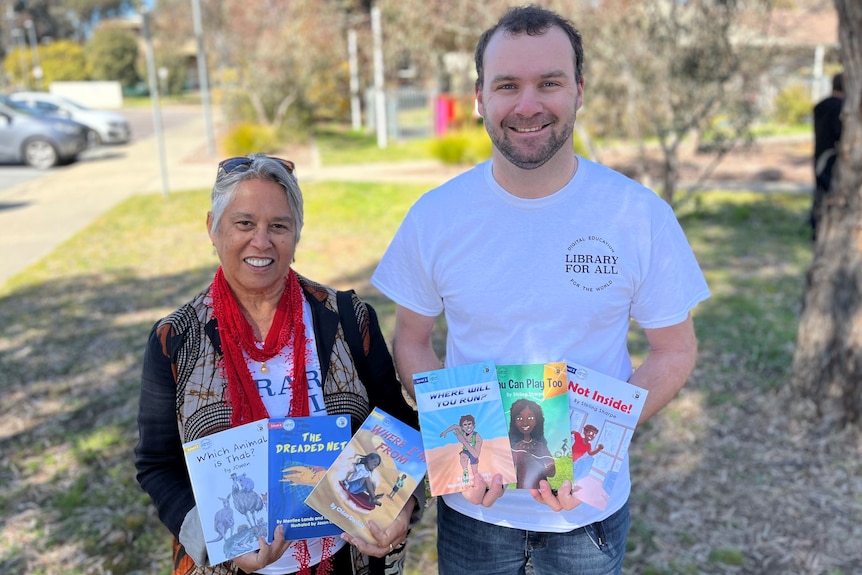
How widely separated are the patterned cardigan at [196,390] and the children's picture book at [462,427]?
9.0 inches

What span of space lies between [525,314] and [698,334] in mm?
4697

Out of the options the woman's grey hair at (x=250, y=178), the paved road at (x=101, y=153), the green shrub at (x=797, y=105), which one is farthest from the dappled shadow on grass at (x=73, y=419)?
the green shrub at (x=797, y=105)

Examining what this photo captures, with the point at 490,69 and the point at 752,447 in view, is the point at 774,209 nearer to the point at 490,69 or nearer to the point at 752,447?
the point at 752,447

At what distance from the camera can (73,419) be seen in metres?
5.07

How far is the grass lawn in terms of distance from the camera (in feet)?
12.2

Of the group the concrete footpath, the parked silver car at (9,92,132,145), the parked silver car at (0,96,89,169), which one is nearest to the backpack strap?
the concrete footpath

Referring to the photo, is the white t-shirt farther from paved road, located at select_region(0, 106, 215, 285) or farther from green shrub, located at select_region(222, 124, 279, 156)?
green shrub, located at select_region(222, 124, 279, 156)

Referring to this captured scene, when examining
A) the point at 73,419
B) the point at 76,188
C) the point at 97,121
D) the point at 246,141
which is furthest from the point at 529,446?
the point at 97,121

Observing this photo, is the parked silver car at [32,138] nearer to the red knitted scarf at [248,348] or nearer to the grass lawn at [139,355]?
the grass lawn at [139,355]

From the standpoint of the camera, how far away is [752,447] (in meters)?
4.45

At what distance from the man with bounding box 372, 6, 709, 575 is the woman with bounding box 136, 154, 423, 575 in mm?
326

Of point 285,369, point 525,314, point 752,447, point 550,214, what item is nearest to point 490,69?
point 550,214

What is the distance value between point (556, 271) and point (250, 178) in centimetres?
85

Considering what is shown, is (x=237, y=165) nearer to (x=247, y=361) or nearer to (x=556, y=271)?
(x=247, y=361)
